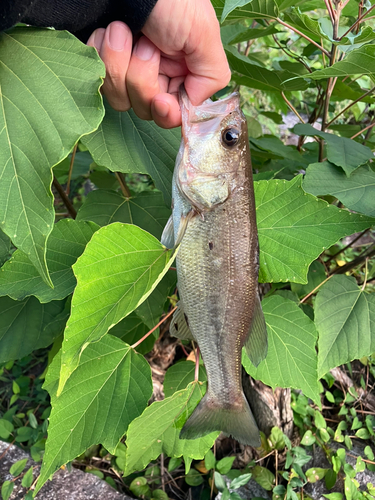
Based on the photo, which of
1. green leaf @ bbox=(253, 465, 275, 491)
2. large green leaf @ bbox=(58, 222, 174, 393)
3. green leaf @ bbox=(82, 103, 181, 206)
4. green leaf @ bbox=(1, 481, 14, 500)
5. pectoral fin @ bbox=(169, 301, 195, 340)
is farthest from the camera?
green leaf @ bbox=(253, 465, 275, 491)

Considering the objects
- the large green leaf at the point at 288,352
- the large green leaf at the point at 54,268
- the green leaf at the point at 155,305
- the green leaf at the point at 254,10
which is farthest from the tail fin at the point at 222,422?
the green leaf at the point at 254,10

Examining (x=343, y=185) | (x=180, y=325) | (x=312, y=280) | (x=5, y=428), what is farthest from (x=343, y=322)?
(x=5, y=428)

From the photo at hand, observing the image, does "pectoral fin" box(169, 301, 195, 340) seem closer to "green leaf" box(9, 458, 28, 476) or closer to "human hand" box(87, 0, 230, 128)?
"human hand" box(87, 0, 230, 128)

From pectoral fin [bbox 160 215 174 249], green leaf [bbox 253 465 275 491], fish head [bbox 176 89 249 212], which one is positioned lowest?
green leaf [bbox 253 465 275 491]

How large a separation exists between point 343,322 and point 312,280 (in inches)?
13.4

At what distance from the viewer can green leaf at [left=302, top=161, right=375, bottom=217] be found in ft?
3.66

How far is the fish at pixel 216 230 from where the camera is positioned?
0.97 m

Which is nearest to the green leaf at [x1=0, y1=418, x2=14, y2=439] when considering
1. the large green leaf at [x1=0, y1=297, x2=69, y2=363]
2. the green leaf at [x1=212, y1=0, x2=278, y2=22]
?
the large green leaf at [x1=0, y1=297, x2=69, y2=363]

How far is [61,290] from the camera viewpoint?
1.01m

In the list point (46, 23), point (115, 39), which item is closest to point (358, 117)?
point (115, 39)

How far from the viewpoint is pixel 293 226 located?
1076mm

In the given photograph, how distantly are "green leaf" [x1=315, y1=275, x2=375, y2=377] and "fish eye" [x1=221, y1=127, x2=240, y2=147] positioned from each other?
0.60 m

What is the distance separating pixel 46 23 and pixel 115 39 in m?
0.15

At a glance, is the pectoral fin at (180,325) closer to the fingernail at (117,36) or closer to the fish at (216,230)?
the fish at (216,230)
